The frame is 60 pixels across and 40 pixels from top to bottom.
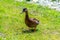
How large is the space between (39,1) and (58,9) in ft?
7.48

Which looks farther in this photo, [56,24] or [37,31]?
[56,24]

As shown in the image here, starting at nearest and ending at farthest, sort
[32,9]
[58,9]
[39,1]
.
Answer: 1. [32,9]
2. [58,9]
3. [39,1]

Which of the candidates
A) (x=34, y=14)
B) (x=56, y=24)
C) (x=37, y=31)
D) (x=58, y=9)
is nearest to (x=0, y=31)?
(x=37, y=31)

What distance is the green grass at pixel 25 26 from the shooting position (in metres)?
9.47

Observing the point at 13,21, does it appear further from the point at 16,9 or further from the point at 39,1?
the point at 39,1

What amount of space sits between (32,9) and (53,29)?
15.3ft

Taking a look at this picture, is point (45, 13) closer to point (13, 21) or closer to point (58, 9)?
point (58, 9)

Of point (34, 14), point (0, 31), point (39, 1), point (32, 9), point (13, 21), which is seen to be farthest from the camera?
point (39, 1)

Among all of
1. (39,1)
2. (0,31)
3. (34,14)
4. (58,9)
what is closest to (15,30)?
(0,31)

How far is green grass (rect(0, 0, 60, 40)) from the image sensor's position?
9.47 m

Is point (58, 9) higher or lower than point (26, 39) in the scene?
lower

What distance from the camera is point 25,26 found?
36.1 ft

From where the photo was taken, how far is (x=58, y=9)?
16609 mm

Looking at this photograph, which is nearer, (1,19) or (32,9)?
(1,19)
